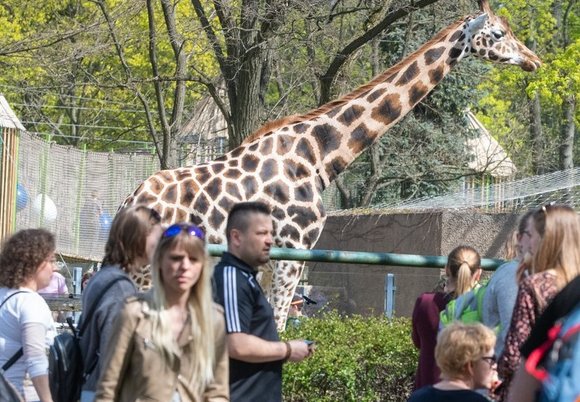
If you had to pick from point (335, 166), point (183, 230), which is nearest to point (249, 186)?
point (335, 166)

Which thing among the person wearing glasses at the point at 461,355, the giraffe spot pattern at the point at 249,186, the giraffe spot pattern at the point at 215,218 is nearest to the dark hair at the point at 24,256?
the person wearing glasses at the point at 461,355

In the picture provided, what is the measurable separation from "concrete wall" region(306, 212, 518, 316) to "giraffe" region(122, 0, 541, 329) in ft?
14.1

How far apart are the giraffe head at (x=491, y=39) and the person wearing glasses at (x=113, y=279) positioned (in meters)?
7.32

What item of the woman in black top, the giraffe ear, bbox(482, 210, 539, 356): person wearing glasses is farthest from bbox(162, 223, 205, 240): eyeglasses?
the giraffe ear

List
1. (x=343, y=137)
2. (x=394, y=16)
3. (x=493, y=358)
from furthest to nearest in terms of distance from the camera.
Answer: (x=394, y=16)
(x=343, y=137)
(x=493, y=358)

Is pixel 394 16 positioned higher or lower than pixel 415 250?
higher

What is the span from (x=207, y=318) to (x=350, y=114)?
6.95m

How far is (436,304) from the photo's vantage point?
7254 millimetres

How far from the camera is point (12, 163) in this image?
67.7ft

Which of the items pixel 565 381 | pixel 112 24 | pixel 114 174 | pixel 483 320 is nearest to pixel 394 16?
pixel 112 24

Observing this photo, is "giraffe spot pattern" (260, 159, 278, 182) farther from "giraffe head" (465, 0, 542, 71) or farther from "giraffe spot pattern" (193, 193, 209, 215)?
"giraffe head" (465, 0, 542, 71)

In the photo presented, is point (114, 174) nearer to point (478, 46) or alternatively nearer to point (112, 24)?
point (112, 24)

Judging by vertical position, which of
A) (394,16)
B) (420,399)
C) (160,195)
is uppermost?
(394,16)

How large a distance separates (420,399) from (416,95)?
7401mm
